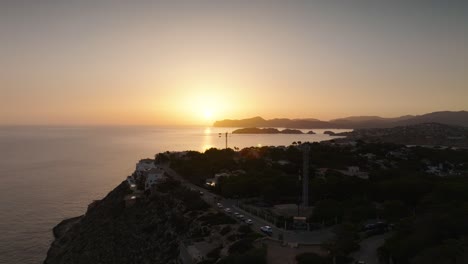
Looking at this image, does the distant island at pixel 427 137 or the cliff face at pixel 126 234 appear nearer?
the cliff face at pixel 126 234

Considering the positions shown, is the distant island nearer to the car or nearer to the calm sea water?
the calm sea water

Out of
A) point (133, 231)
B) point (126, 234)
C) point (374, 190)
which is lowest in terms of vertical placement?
point (126, 234)

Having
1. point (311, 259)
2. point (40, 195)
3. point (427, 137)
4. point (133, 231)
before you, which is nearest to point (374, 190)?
point (311, 259)

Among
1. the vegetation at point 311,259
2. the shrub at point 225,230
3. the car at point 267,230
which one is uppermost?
the vegetation at point 311,259

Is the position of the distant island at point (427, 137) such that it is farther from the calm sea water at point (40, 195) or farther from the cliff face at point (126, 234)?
the cliff face at point (126, 234)

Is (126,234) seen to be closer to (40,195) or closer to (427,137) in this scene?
(40,195)

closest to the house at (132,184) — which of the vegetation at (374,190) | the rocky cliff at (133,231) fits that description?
the rocky cliff at (133,231)

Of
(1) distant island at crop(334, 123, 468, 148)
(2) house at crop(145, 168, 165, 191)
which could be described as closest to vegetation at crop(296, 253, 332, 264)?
(2) house at crop(145, 168, 165, 191)

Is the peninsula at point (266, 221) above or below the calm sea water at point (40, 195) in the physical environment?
above

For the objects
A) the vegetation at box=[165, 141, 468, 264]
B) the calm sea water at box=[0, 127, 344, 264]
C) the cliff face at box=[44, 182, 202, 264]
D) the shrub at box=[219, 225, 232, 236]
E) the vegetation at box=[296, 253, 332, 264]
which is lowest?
the calm sea water at box=[0, 127, 344, 264]
